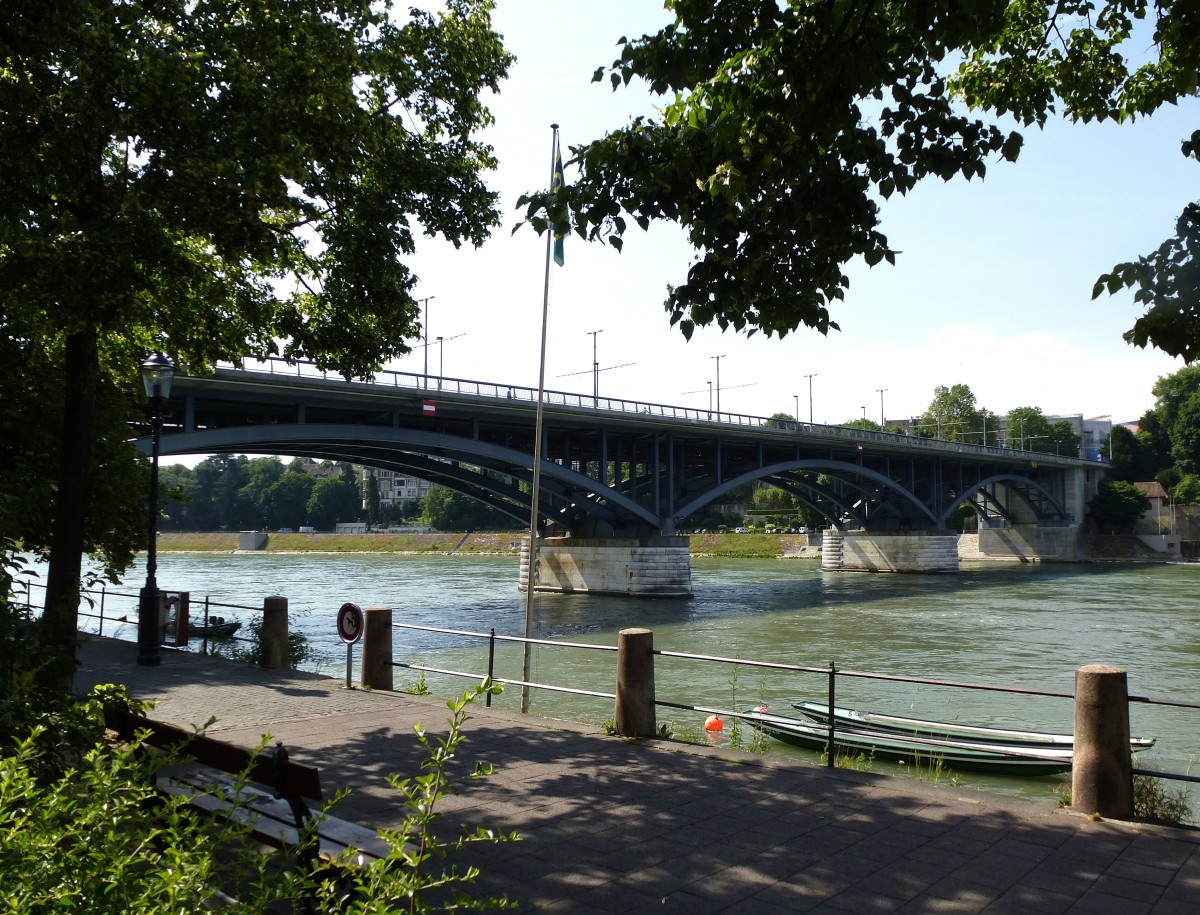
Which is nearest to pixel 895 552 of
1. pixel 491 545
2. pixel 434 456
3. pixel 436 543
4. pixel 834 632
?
pixel 834 632

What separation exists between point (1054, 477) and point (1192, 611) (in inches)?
2064

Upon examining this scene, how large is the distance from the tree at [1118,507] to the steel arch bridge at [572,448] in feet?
50.5

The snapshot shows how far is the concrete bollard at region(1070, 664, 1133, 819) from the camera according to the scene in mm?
6289

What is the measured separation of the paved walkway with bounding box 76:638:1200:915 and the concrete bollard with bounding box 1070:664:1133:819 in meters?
0.18

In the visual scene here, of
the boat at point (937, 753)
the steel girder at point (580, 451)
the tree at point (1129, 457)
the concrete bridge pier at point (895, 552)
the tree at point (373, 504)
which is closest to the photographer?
the boat at point (937, 753)

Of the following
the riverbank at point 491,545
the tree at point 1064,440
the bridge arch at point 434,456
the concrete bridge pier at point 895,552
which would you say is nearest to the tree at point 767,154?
the bridge arch at point 434,456

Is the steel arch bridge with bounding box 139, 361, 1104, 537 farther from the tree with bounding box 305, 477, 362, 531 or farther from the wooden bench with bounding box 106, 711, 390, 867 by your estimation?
the tree with bounding box 305, 477, 362, 531

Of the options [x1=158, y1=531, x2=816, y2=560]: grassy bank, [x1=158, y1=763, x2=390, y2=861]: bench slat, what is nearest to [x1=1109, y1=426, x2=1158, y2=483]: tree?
[x1=158, y1=531, x2=816, y2=560]: grassy bank

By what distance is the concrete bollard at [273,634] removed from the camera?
43.3ft

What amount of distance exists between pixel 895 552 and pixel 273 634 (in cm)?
5788

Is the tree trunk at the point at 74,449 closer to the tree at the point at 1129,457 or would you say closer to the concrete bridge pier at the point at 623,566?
the concrete bridge pier at the point at 623,566

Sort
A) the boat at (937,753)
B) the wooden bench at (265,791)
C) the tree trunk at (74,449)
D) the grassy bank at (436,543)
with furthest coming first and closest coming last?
1. the grassy bank at (436,543)
2. the boat at (937,753)
3. the tree trunk at (74,449)
4. the wooden bench at (265,791)

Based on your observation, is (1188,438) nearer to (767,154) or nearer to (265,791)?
(767,154)

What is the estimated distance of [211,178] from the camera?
8750 millimetres
